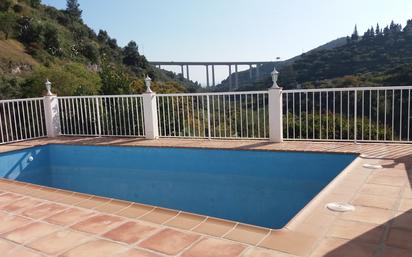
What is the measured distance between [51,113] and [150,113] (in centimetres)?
248

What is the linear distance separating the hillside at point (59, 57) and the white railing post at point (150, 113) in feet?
7.49

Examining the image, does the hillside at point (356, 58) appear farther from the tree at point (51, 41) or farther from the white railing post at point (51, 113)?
the white railing post at point (51, 113)

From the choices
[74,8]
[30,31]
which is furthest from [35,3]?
[30,31]

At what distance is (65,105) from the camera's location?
7.94m

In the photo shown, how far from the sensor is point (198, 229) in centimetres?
258

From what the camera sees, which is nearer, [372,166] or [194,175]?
[372,166]

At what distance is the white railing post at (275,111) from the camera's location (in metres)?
5.90

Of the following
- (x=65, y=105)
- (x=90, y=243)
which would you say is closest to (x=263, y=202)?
(x=90, y=243)

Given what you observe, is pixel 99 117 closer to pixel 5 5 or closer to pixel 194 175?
pixel 194 175

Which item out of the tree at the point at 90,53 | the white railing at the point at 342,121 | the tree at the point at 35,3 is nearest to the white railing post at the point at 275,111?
the white railing at the point at 342,121

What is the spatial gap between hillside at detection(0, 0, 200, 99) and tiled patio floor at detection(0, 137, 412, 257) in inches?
246

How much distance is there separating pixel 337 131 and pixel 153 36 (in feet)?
43.7

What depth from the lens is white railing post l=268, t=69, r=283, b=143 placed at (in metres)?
5.90

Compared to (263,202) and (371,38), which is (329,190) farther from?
(371,38)
